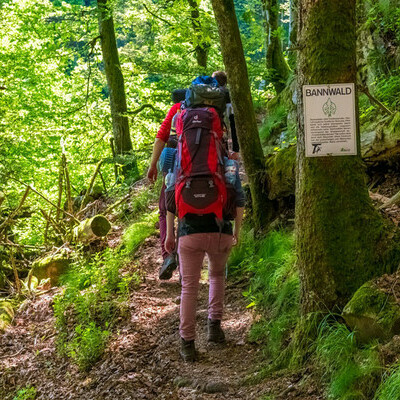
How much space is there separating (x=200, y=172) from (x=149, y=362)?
1.85m

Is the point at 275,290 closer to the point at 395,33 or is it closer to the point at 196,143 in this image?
the point at 196,143

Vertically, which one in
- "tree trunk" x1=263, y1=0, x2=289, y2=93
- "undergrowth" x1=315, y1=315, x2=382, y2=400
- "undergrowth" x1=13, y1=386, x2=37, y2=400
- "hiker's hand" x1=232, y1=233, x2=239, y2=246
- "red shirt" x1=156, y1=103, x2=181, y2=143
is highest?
"tree trunk" x1=263, y1=0, x2=289, y2=93

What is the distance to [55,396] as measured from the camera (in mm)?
5098

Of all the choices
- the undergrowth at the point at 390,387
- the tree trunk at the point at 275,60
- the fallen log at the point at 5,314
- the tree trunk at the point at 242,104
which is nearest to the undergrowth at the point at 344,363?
the undergrowth at the point at 390,387

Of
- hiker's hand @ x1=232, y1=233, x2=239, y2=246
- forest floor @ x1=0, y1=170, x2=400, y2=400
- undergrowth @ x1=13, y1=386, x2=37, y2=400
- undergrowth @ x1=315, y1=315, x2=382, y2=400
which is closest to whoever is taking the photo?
undergrowth @ x1=315, y1=315, x2=382, y2=400

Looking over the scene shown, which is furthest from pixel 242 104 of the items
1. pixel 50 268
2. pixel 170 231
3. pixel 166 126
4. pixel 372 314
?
pixel 50 268

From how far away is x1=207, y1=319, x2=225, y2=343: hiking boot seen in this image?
16.0 feet

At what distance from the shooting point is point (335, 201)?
12.5 feet

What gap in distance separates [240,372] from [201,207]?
4.48 feet

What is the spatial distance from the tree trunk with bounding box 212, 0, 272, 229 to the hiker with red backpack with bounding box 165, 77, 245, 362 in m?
2.03

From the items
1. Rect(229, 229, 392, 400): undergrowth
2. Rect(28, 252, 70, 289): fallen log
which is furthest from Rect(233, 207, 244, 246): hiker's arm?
Rect(28, 252, 70, 289): fallen log

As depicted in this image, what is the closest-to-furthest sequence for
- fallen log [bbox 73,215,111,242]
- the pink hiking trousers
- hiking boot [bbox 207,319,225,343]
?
the pink hiking trousers, hiking boot [bbox 207,319,225,343], fallen log [bbox 73,215,111,242]

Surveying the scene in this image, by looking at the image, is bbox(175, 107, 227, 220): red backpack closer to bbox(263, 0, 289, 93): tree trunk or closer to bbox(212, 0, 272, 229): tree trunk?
bbox(212, 0, 272, 229): tree trunk

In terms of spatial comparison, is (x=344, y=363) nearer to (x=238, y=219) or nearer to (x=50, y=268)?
(x=238, y=219)
